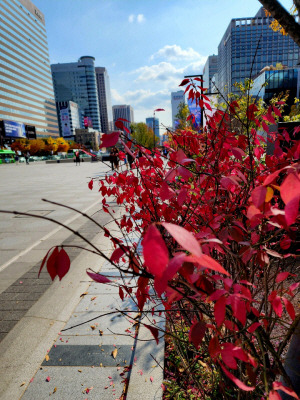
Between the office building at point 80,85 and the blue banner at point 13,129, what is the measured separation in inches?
3474

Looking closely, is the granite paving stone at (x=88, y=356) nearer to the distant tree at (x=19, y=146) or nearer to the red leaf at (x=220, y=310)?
the red leaf at (x=220, y=310)

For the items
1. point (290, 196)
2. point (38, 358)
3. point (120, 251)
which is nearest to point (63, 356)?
point (38, 358)

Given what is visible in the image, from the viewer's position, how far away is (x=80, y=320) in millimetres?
3131

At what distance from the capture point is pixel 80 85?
555 ft

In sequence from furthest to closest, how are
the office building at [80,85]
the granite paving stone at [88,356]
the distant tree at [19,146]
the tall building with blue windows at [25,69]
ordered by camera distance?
the office building at [80,85] → the tall building with blue windows at [25,69] → the distant tree at [19,146] → the granite paving stone at [88,356]

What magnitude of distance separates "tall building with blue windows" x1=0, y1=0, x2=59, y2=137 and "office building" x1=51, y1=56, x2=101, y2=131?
89.3 ft

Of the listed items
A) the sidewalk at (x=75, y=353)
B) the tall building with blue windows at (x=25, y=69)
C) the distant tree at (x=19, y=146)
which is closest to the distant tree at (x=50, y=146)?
Result: the distant tree at (x=19, y=146)

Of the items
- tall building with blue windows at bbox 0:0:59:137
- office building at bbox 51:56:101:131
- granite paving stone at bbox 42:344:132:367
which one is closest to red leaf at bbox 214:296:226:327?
granite paving stone at bbox 42:344:132:367

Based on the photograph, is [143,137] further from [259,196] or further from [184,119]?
[259,196]

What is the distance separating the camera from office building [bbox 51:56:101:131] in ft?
551

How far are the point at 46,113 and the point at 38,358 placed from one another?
155 m

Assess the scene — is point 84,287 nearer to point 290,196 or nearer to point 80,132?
point 290,196

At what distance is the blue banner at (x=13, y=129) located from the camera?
8219cm

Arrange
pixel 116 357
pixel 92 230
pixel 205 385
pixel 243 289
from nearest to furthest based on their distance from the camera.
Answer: pixel 243 289, pixel 205 385, pixel 116 357, pixel 92 230
